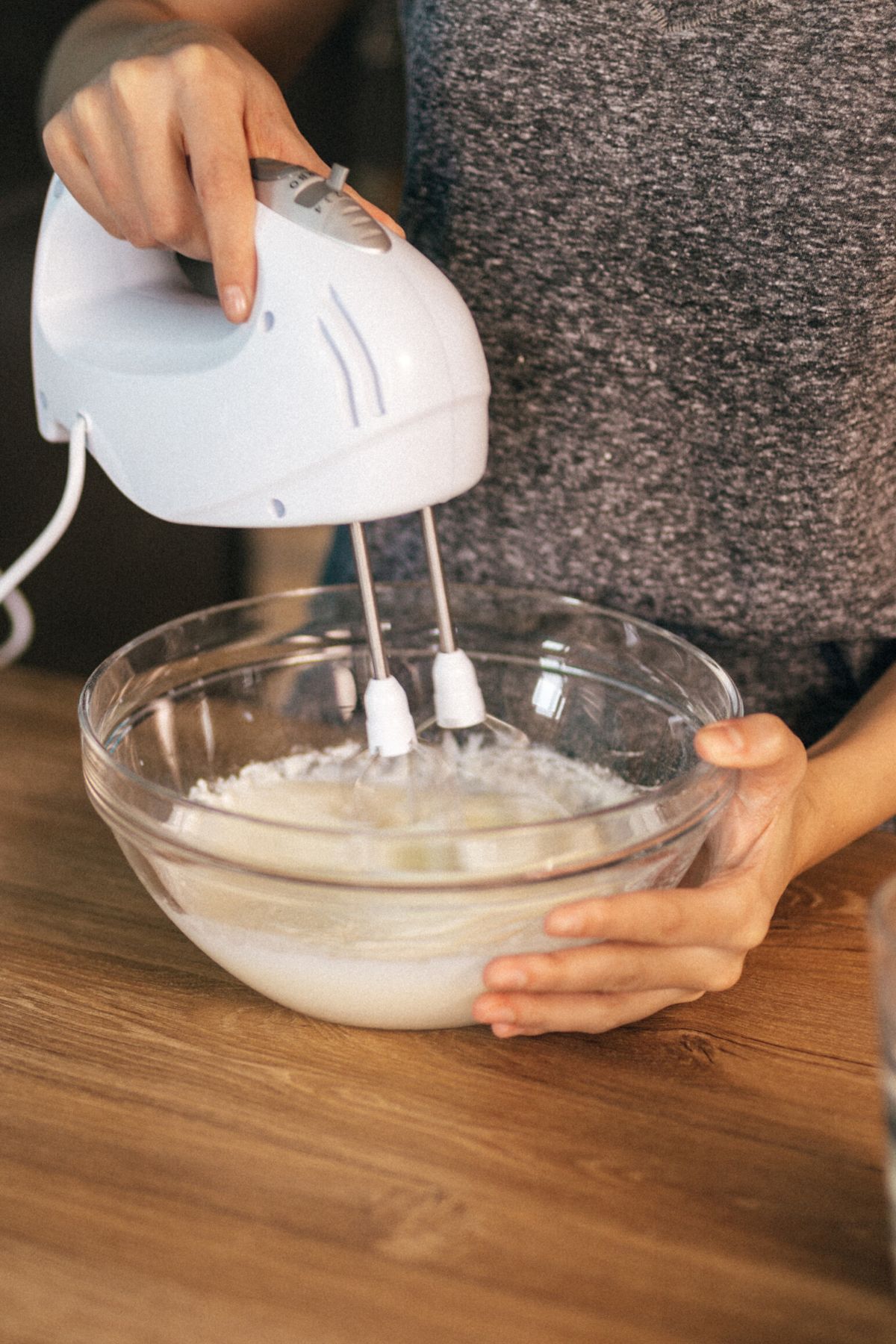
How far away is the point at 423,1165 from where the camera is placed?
19.3 inches

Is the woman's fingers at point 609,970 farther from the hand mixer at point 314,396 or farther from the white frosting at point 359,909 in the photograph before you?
the hand mixer at point 314,396

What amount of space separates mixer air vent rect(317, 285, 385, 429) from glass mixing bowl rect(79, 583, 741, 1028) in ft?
0.56

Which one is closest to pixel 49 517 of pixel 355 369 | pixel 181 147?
pixel 181 147

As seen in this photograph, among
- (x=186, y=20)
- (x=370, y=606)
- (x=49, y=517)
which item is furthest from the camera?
(x=49, y=517)

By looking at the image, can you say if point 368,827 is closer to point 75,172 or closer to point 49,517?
point 75,172

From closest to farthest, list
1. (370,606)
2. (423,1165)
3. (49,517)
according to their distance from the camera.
A: (423,1165) < (370,606) < (49,517)

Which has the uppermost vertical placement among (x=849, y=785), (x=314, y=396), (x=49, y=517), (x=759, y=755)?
(x=314, y=396)

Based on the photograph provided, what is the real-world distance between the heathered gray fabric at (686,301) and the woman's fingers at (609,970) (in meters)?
0.38

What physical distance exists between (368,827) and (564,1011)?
16 centimetres

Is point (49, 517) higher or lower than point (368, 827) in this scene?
lower

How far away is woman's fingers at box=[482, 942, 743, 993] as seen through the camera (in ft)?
1.68

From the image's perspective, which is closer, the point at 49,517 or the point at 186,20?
the point at 186,20

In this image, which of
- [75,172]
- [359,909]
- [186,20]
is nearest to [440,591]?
[359,909]

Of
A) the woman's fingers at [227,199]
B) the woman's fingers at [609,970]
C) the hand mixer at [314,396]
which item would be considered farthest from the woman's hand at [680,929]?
the woman's fingers at [227,199]
